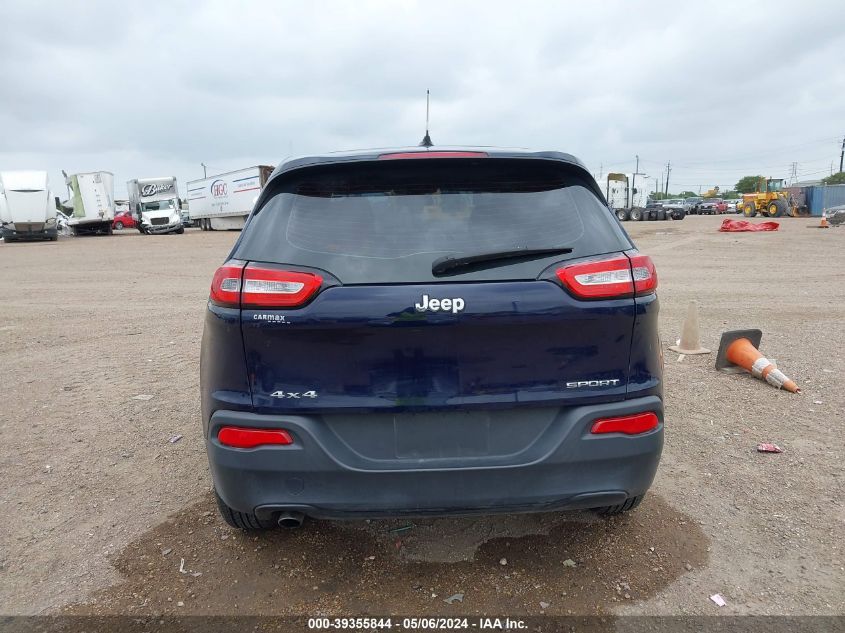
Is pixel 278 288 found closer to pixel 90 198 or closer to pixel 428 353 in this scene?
pixel 428 353

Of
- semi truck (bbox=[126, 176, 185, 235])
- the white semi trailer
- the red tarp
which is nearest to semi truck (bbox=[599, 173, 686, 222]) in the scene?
the white semi trailer

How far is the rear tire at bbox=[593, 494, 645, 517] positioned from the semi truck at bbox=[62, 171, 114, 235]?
116 feet

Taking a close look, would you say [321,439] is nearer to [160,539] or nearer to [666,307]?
[160,539]

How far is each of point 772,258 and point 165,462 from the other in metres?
16.1

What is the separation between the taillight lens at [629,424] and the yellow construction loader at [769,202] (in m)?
46.0

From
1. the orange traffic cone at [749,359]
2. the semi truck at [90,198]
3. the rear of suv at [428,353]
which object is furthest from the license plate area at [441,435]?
the semi truck at [90,198]

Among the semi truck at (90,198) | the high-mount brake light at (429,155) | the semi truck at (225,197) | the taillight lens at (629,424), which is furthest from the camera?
the semi truck at (225,197)

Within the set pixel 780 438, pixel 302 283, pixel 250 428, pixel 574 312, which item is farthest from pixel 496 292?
pixel 780 438

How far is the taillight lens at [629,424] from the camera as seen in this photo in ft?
7.10

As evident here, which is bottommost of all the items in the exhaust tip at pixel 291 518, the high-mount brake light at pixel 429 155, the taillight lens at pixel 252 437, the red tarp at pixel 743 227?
the exhaust tip at pixel 291 518

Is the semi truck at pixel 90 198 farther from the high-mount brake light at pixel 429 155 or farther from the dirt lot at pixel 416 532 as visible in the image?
the high-mount brake light at pixel 429 155

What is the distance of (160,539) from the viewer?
9.48 feet

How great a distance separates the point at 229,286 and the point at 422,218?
2.57ft

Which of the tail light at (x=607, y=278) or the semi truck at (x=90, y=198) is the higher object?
the semi truck at (x=90, y=198)
